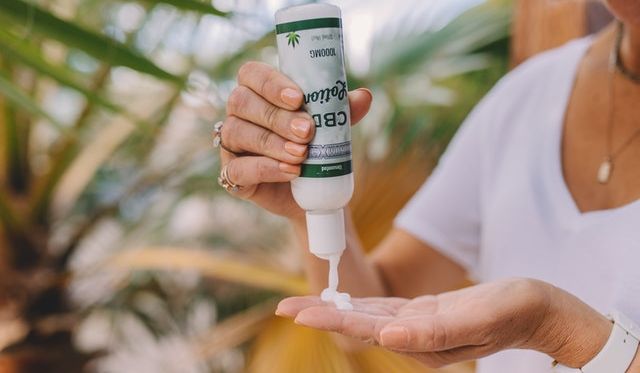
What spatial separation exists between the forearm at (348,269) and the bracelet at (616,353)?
265 millimetres

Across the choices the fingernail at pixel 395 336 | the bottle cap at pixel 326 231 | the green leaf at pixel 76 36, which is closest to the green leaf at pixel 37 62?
the green leaf at pixel 76 36

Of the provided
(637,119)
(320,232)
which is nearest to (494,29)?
(637,119)

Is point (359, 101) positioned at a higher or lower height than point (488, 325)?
higher

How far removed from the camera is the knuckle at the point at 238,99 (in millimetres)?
502

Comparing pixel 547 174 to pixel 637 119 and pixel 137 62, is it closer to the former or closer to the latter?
pixel 637 119

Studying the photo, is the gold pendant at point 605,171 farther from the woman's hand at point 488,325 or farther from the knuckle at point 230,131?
the knuckle at point 230,131

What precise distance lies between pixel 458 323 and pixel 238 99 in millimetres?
248

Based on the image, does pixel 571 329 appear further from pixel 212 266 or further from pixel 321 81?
pixel 212 266

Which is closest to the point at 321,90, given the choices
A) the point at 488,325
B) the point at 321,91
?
the point at 321,91

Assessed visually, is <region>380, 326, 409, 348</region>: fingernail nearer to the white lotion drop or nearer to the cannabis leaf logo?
the white lotion drop

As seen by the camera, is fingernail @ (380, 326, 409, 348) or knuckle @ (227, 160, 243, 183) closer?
fingernail @ (380, 326, 409, 348)

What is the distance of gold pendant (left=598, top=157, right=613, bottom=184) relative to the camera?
0.62 metres

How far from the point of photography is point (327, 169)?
0.47 metres

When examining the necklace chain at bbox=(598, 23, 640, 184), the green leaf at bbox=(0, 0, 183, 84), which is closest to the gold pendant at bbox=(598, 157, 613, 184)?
the necklace chain at bbox=(598, 23, 640, 184)
